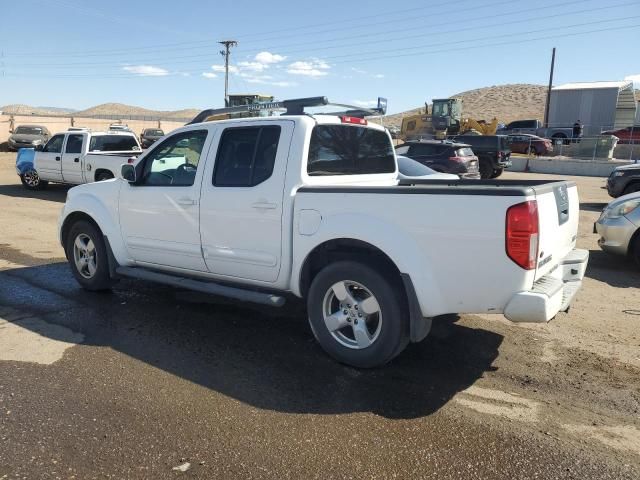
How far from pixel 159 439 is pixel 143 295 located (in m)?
3.11

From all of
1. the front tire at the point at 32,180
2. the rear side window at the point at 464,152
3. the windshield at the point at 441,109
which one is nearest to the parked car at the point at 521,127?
the windshield at the point at 441,109

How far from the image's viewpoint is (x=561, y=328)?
507 cm

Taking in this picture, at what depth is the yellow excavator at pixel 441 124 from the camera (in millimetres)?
35250

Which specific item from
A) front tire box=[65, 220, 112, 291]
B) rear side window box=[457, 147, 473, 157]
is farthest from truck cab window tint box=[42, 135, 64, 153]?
rear side window box=[457, 147, 473, 157]

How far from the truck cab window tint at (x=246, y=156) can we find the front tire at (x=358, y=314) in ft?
3.51

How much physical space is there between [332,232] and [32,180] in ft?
50.2

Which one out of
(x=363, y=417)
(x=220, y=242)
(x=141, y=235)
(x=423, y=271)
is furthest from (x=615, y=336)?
(x=141, y=235)

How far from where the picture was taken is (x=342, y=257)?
417 cm

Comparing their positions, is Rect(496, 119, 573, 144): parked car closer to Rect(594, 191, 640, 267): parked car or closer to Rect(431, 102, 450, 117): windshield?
Rect(431, 102, 450, 117): windshield

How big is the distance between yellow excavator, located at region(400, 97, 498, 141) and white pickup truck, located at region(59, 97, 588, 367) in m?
30.8

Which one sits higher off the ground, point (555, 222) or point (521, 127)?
point (521, 127)

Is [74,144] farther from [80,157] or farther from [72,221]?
[72,221]

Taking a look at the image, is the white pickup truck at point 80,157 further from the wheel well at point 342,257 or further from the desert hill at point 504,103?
the desert hill at point 504,103

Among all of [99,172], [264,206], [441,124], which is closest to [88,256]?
[264,206]
